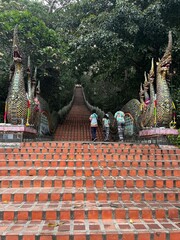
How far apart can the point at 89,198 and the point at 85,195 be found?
0.08 m

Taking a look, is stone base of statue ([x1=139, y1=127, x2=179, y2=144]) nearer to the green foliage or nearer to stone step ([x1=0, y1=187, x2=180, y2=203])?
the green foliage

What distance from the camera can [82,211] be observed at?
3.43 m

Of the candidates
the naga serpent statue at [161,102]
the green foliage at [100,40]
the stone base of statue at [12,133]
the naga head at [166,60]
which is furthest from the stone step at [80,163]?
the green foliage at [100,40]

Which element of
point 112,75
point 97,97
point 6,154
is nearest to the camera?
point 6,154

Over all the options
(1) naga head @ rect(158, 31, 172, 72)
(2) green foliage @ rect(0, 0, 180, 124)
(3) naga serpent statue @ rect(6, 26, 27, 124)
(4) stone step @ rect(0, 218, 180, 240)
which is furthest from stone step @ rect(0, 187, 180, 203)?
(2) green foliage @ rect(0, 0, 180, 124)

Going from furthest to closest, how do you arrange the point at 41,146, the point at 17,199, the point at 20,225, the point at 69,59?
the point at 69,59 → the point at 41,146 → the point at 17,199 → the point at 20,225

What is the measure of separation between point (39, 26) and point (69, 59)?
2.10 metres

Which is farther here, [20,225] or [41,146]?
[41,146]

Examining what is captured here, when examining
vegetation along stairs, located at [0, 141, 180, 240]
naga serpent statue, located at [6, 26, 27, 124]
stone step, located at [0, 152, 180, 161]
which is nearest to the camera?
vegetation along stairs, located at [0, 141, 180, 240]

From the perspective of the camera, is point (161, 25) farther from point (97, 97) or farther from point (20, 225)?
point (20, 225)

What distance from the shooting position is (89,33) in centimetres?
1194

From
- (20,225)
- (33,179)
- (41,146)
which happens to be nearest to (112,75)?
(41,146)

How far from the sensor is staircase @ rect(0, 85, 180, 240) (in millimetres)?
3018

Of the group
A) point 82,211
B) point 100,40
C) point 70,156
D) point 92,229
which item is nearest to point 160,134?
point 70,156
